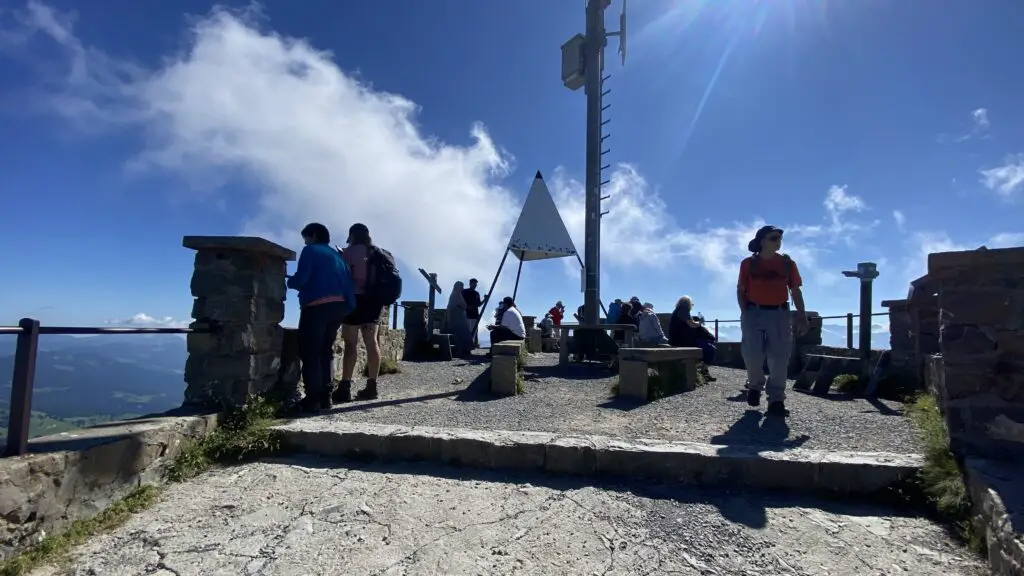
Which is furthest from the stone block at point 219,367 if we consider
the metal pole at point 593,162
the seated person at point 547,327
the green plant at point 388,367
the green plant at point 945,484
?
the seated person at point 547,327

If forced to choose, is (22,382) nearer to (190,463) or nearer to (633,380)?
(190,463)

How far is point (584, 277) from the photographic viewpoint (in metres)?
9.84

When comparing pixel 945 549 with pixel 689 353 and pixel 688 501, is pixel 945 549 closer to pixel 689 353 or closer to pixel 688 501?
pixel 688 501

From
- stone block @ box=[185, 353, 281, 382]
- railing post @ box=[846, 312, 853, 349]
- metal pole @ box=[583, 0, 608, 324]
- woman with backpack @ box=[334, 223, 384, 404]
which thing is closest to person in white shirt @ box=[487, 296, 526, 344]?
metal pole @ box=[583, 0, 608, 324]

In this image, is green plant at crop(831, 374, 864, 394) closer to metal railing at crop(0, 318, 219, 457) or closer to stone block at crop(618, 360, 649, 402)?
stone block at crop(618, 360, 649, 402)

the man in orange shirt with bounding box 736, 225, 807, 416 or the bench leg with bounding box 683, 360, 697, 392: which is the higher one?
the man in orange shirt with bounding box 736, 225, 807, 416

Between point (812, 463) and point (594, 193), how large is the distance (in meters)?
7.32

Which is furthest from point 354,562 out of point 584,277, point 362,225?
point 584,277

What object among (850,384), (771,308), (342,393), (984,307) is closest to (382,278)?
(342,393)

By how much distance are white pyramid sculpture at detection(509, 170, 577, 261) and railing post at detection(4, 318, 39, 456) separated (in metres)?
9.40

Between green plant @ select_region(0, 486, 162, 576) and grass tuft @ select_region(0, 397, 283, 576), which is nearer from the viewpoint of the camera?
green plant @ select_region(0, 486, 162, 576)

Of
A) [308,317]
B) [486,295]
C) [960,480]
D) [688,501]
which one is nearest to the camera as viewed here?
[960,480]

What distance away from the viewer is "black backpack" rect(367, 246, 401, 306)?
5.04 meters

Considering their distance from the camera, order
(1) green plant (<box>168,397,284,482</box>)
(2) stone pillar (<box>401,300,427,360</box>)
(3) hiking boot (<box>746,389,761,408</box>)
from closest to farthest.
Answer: (1) green plant (<box>168,397,284,482</box>), (3) hiking boot (<box>746,389,761,408</box>), (2) stone pillar (<box>401,300,427,360</box>)
